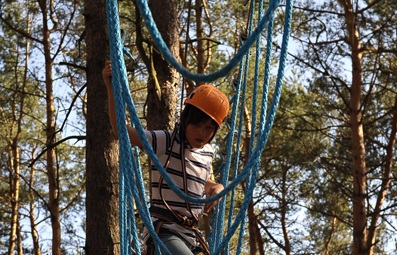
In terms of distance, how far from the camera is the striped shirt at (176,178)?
3047 mm

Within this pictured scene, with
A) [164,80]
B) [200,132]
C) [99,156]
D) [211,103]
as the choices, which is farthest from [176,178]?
[99,156]

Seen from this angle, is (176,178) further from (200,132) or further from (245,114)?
(245,114)

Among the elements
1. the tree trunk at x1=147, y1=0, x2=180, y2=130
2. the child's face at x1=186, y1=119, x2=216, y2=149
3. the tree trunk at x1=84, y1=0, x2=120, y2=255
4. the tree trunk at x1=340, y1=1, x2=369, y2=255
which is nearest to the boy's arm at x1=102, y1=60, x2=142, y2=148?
the child's face at x1=186, y1=119, x2=216, y2=149

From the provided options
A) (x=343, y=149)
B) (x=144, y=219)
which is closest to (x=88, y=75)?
(x=144, y=219)

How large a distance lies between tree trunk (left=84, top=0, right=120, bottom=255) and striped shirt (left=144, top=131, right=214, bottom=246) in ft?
7.03

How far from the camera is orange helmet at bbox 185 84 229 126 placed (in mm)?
3033

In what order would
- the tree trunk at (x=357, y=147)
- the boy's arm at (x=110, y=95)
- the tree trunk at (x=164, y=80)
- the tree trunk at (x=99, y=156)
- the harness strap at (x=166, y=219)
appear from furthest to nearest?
the tree trunk at (x=357, y=147) → the tree trunk at (x=99, y=156) → the tree trunk at (x=164, y=80) → the harness strap at (x=166, y=219) → the boy's arm at (x=110, y=95)

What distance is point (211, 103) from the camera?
120 inches

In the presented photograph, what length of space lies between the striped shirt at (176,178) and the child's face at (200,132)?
0.06 metres

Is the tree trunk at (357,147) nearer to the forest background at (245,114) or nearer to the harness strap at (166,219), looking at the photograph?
the forest background at (245,114)

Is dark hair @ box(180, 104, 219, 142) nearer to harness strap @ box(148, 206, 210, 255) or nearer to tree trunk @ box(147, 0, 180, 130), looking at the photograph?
harness strap @ box(148, 206, 210, 255)

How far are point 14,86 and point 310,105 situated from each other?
6482 millimetres

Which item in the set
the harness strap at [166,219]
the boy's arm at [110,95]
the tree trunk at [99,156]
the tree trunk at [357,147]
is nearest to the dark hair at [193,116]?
the boy's arm at [110,95]

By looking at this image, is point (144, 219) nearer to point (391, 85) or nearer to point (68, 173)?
point (391, 85)
